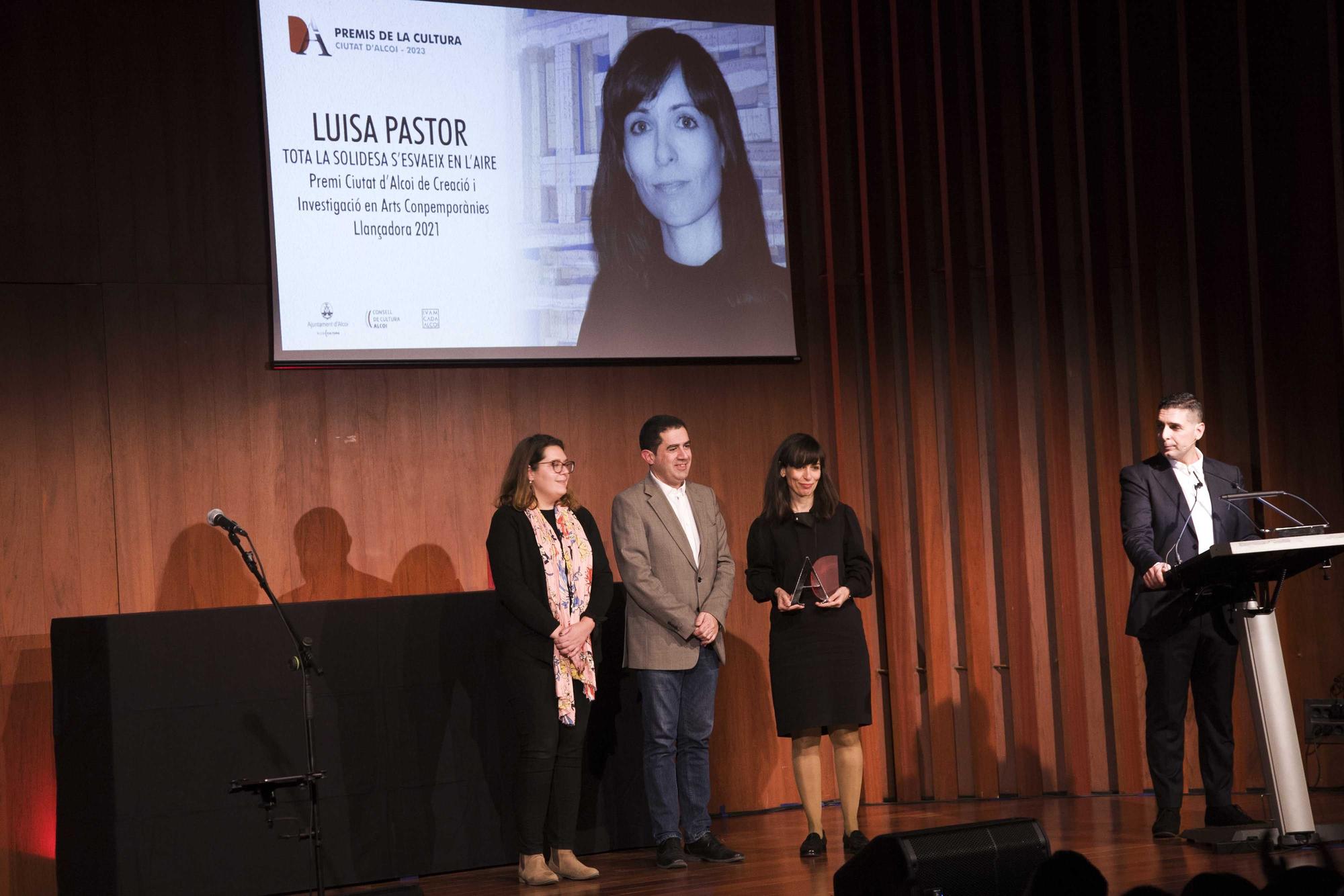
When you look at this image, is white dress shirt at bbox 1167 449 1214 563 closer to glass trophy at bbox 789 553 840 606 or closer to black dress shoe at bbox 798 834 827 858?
glass trophy at bbox 789 553 840 606

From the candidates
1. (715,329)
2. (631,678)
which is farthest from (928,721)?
(715,329)

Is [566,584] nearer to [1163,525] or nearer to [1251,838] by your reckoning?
[1163,525]

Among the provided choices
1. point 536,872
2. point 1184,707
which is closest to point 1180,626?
point 1184,707

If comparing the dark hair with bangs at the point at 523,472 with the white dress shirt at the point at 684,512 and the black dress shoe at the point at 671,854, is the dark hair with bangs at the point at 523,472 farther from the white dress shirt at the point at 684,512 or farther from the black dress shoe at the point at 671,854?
the black dress shoe at the point at 671,854

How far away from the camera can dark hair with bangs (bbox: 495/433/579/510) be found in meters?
4.55

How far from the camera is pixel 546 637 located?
4.46 m

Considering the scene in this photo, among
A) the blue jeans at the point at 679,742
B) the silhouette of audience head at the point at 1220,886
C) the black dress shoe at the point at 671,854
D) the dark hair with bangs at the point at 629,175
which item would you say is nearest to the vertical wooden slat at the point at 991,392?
the dark hair with bangs at the point at 629,175

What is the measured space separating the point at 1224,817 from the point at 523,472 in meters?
2.72

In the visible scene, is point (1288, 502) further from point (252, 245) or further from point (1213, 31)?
point (252, 245)

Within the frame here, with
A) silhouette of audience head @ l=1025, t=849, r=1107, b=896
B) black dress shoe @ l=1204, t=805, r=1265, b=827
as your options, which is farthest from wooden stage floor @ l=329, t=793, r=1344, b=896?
silhouette of audience head @ l=1025, t=849, r=1107, b=896

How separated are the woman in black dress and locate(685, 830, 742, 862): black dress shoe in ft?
0.85

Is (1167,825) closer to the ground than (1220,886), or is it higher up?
closer to the ground

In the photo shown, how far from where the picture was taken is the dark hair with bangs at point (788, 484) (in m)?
4.71

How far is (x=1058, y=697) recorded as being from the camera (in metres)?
5.90
